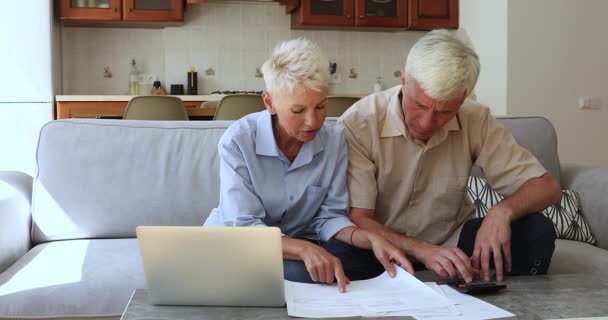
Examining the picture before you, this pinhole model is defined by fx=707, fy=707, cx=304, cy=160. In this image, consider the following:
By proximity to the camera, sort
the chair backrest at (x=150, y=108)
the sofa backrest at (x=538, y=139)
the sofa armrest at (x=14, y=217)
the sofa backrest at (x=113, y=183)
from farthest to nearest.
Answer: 1. the chair backrest at (x=150, y=108)
2. the sofa backrest at (x=538, y=139)
3. the sofa backrest at (x=113, y=183)
4. the sofa armrest at (x=14, y=217)

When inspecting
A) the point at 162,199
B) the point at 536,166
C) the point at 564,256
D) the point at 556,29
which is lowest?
the point at 564,256

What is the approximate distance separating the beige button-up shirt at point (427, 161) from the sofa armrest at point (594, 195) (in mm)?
617

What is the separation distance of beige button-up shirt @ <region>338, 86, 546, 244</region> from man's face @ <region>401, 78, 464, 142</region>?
0.24ft

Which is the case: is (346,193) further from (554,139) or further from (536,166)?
(554,139)

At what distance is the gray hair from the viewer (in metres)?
1.68

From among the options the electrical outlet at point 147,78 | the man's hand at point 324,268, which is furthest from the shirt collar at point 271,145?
the electrical outlet at point 147,78

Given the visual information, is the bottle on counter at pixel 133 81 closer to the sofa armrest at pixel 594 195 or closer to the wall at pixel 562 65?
the wall at pixel 562 65

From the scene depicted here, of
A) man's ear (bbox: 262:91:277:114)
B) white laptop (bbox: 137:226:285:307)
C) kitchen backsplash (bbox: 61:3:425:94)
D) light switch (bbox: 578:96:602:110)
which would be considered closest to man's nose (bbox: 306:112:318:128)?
man's ear (bbox: 262:91:277:114)

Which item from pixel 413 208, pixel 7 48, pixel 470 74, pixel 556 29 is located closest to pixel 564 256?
pixel 413 208

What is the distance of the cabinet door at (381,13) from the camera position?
543 centimetres

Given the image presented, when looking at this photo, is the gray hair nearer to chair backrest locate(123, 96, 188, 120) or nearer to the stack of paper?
the stack of paper

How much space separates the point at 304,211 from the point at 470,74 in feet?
1.77

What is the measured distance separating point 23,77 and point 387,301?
4070mm

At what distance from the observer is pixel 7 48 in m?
4.67
